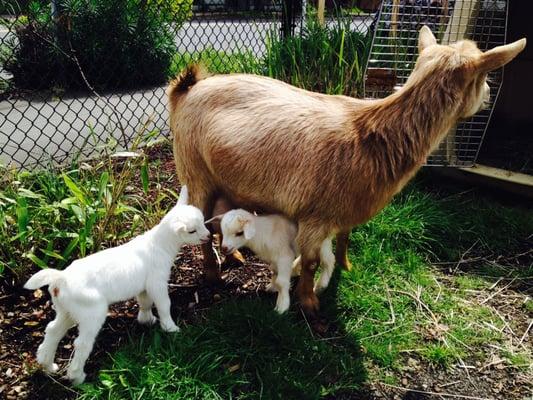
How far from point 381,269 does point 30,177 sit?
245 centimetres

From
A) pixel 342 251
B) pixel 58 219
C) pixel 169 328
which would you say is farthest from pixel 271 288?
pixel 58 219

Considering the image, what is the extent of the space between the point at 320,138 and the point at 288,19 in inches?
134

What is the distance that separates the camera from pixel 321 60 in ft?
16.3

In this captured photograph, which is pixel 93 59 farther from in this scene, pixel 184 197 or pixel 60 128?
pixel 184 197

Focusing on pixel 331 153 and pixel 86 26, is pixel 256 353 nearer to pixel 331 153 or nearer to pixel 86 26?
pixel 331 153

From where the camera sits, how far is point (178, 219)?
2.51 metres

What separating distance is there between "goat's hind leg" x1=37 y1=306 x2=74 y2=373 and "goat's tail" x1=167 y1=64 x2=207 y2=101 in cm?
136

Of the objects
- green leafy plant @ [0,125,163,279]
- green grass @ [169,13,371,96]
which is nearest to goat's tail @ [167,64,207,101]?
green leafy plant @ [0,125,163,279]

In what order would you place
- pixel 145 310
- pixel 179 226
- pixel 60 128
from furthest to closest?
1. pixel 60 128
2. pixel 145 310
3. pixel 179 226

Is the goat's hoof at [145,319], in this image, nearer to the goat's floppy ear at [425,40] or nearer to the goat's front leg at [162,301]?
the goat's front leg at [162,301]

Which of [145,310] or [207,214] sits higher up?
[207,214]

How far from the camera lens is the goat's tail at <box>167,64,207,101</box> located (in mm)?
2967

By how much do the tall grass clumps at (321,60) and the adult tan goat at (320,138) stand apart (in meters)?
2.11

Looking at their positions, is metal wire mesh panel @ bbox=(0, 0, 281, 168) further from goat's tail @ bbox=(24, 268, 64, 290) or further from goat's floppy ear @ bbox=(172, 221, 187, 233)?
goat's tail @ bbox=(24, 268, 64, 290)
